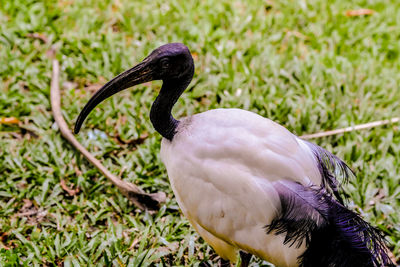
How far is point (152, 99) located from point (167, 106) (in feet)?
4.40

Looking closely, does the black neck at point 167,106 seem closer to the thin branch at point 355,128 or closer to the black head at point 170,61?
the black head at point 170,61

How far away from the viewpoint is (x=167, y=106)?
105 inches

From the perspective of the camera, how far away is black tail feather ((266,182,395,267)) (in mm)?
2303

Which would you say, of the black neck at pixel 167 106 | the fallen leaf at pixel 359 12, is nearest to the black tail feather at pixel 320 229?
the black neck at pixel 167 106

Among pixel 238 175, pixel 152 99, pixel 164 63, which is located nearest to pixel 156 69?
pixel 164 63

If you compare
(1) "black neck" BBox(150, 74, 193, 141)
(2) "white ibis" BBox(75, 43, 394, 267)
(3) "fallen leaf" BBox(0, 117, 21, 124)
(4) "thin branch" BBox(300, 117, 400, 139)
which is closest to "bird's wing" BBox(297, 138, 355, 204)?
(2) "white ibis" BBox(75, 43, 394, 267)

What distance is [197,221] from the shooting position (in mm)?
2535

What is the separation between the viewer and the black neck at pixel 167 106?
104 inches

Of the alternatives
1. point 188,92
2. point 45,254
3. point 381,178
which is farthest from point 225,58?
point 45,254

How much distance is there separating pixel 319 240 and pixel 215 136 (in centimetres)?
72

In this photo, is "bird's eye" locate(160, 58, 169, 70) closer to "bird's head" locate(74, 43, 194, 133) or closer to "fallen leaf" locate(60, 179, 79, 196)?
"bird's head" locate(74, 43, 194, 133)

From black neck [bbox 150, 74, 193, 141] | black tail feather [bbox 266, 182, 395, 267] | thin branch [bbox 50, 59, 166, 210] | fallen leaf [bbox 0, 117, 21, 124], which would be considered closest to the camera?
black tail feather [bbox 266, 182, 395, 267]

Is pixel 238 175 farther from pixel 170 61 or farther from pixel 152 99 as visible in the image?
pixel 152 99

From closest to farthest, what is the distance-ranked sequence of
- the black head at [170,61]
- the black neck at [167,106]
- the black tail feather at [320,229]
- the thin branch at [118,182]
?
the black tail feather at [320,229], the black head at [170,61], the black neck at [167,106], the thin branch at [118,182]
